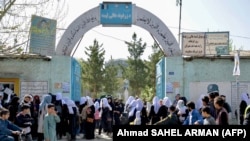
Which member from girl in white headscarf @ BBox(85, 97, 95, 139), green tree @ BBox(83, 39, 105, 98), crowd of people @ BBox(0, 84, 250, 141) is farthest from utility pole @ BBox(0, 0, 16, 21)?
green tree @ BBox(83, 39, 105, 98)

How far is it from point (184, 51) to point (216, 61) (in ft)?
4.63

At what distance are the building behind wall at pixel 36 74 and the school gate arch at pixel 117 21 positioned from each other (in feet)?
2.23

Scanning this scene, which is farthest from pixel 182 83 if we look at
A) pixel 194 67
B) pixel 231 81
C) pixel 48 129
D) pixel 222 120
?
pixel 222 120

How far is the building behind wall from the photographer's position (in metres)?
18.3

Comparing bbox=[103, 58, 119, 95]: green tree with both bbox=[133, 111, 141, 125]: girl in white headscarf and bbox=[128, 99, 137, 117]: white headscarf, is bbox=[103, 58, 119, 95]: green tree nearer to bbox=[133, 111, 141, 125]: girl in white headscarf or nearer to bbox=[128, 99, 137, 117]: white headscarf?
bbox=[128, 99, 137, 117]: white headscarf

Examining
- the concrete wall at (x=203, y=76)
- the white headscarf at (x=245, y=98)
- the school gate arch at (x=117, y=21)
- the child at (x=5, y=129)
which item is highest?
A: the school gate arch at (x=117, y=21)

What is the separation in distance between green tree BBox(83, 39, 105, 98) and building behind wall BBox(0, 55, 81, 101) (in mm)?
29815

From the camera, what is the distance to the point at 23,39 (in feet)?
43.9

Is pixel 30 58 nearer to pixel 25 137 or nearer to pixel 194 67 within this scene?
pixel 194 67

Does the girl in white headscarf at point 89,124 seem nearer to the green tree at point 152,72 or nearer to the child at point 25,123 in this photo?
the child at point 25,123

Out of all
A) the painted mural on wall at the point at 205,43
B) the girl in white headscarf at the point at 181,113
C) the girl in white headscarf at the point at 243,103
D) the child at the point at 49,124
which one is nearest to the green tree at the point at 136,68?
the painted mural on wall at the point at 205,43

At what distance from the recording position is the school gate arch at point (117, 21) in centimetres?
1878

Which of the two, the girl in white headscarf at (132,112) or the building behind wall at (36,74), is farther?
the building behind wall at (36,74)

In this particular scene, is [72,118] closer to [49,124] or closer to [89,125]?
[89,125]
